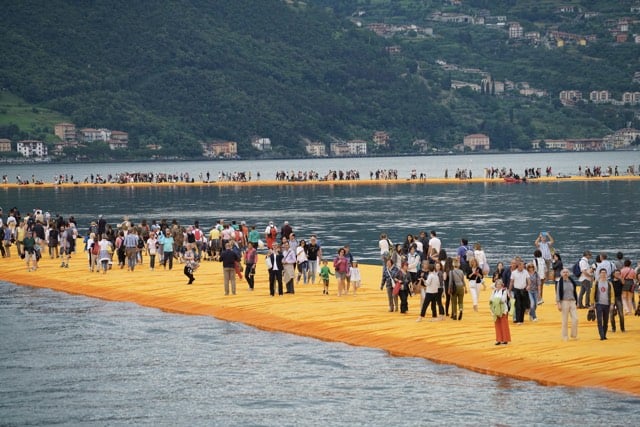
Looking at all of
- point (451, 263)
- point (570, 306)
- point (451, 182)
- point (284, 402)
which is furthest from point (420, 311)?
point (451, 182)

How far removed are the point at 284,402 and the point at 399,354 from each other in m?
5.32

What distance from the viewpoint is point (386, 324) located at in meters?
37.9

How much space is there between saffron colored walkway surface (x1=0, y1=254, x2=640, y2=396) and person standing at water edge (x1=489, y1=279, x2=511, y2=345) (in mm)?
291

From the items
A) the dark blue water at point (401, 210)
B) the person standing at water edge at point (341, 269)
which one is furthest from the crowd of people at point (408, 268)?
the dark blue water at point (401, 210)

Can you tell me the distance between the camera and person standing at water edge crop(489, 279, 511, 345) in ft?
109

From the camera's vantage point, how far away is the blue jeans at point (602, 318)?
3334 cm

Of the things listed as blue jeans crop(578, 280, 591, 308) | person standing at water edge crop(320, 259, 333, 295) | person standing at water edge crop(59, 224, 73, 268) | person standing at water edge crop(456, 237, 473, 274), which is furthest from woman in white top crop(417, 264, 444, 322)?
person standing at water edge crop(59, 224, 73, 268)

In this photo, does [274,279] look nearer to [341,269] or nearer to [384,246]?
[341,269]

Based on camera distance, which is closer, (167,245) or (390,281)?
(390,281)

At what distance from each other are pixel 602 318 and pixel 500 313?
2.75m

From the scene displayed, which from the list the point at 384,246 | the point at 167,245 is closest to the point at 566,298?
the point at 384,246

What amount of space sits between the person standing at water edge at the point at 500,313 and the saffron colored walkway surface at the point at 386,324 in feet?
0.96

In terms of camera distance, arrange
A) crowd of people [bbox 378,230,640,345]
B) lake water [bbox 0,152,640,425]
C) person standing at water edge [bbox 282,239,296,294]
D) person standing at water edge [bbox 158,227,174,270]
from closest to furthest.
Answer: lake water [bbox 0,152,640,425]
crowd of people [bbox 378,230,640,345]
person standing at water edge [bbox 282,239,296,294]
person standing at water edge [bbox 158,227,174,270]

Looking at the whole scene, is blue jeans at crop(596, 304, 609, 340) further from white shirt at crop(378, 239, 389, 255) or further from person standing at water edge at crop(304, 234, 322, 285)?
person standing at water edge at crop(304, 234, 322, 285)
